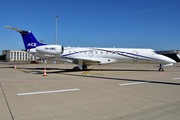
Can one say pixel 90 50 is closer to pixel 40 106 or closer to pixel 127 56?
pixel 127 56

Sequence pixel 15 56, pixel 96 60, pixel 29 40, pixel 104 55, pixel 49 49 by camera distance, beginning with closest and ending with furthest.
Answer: pixel 49 49 → pixel 96 60 → pixel 104 55 → pixel 29 40 → pixel 15 56

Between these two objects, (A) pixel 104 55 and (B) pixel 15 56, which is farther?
(B) pixel 15 56

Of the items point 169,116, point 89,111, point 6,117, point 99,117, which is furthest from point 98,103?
point 6,117

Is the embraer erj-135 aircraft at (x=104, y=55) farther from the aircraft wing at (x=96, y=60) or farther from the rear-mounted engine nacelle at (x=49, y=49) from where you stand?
the rear-mounted engine nacelle at (x=49, y=49)

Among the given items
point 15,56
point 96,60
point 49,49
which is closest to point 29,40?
point 49,49

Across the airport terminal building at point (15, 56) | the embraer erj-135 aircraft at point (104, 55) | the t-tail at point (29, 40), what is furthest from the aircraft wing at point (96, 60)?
the airport terminal building at point (15, 56)

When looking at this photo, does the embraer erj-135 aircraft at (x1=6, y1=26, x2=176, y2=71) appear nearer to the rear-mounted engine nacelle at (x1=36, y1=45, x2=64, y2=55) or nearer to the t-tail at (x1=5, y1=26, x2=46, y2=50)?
the t-tail at (x1=5, y1=26, x2=46, y2=50)

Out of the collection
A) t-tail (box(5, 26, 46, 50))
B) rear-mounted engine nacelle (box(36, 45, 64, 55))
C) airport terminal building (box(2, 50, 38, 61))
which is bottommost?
airport terminal building (box(2, 50, 38, 61))

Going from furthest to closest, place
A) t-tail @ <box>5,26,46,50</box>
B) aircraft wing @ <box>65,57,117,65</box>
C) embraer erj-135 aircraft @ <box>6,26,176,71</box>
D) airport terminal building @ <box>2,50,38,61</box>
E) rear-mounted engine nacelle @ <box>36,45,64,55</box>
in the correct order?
airport terminal building @ <box>2,50,38,61</box> < t-tail @ <box>5,26,46,50</box> < embraer erj-135 aircraft @ <box>6,26,176,71</box> < aircraft wing @ <box>65,57,117,65</box> < rear-mounted engine nacelle @ <box>36,45,64,55</box>

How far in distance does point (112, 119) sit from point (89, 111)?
871 millimetres

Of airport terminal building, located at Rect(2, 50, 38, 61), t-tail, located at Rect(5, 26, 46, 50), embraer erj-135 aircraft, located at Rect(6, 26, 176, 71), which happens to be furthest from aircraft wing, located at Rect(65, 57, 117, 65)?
airport terminal building, located at Rect(2, 50, 38, 61)

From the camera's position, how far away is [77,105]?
214 inches

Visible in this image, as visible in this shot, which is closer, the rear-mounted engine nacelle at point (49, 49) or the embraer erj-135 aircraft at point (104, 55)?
the rear-mounted engine nacelle at point (49, 49)

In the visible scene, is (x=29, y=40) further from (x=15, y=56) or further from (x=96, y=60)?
(x=15, y=56)
